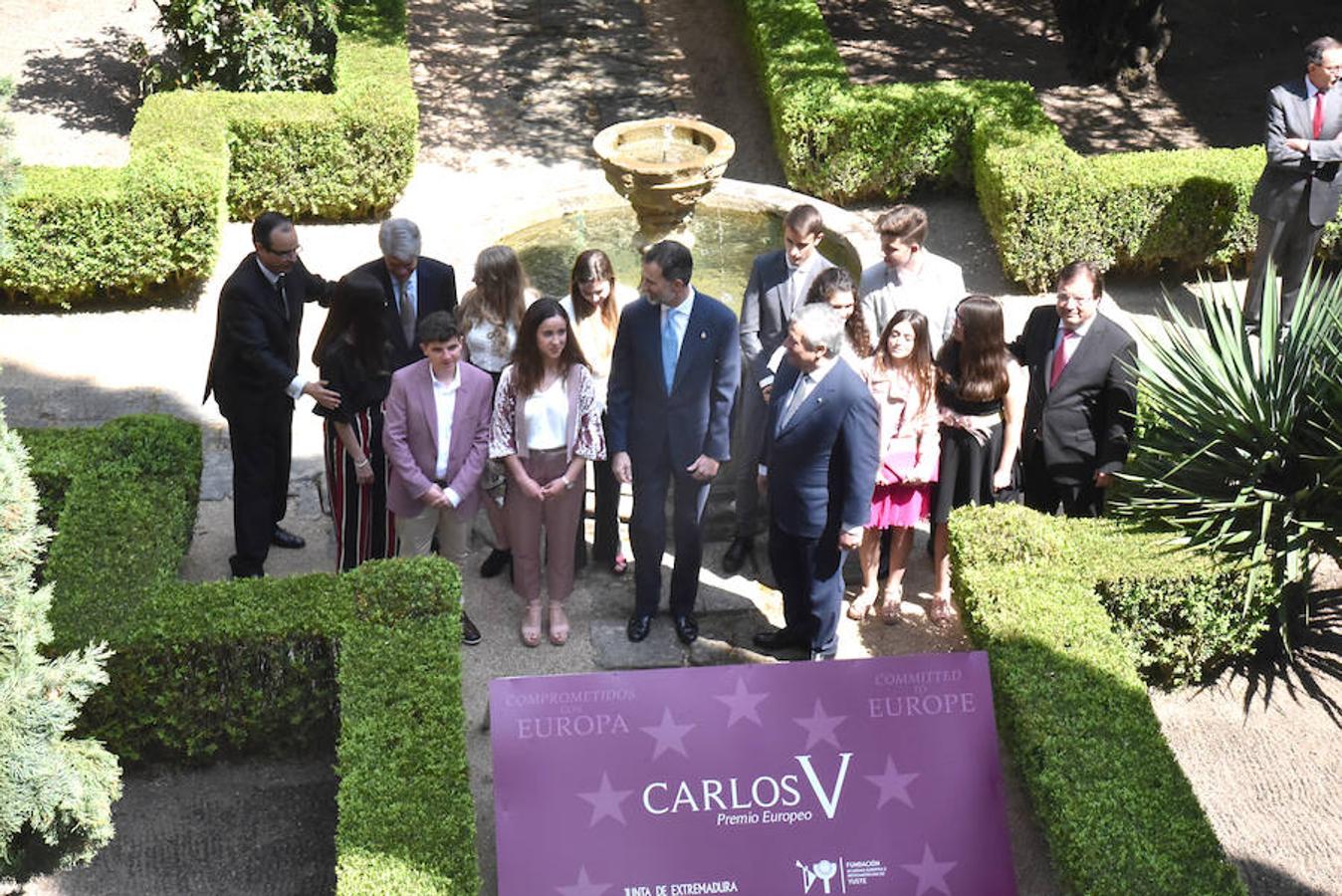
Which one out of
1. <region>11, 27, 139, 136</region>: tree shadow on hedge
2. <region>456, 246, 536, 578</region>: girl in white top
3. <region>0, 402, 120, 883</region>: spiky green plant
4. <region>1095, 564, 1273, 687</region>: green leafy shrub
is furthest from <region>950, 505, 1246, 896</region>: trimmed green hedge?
<region>11, 27, 139, 136</region>: tree shadow on hedge

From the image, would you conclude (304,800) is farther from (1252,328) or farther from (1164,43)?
(1164,43)

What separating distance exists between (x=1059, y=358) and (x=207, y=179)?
5.57 meters

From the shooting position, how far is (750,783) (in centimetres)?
611

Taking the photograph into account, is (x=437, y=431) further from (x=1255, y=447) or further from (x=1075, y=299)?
(x=1255, y=447)

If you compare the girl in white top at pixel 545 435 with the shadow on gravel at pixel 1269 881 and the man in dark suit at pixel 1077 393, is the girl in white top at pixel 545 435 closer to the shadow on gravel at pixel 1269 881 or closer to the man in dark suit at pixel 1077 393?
the man in dark suit at pixel 1077 393

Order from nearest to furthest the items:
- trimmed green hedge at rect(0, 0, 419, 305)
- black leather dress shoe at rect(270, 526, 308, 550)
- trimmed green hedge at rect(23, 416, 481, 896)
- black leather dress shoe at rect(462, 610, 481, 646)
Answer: trimmed green hedge at rect(23, 416, 481, 896) < black leather dress shoe at rect(462, 610, 481, 646) < black leather dress shoe at rect(270, 526, 308, 550) < trimmed green hedge at rect(0, 0, 419, 305)

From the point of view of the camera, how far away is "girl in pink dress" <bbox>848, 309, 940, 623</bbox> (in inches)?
296

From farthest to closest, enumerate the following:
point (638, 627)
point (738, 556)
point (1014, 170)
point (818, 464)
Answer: point (1014, 170)
point (738, 556)
point (638, 627)
point (818, 464)

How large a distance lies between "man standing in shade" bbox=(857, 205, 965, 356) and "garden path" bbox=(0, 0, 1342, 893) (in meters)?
1.29

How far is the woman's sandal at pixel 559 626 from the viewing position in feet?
25.4

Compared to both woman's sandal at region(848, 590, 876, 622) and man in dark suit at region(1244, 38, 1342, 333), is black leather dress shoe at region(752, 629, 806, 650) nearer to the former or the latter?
woman's sandal at region(848, 590, 876, 622)

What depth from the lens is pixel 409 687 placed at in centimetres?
654

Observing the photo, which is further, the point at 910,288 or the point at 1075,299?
the point at 910,288

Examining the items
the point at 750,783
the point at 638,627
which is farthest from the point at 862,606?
the point at 750,783
